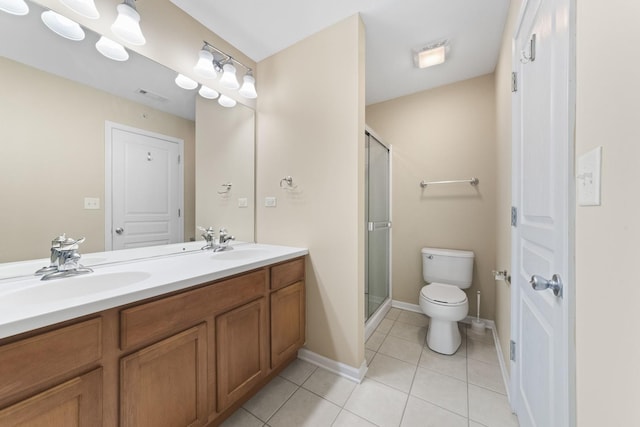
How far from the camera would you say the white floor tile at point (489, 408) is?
1.23 metres

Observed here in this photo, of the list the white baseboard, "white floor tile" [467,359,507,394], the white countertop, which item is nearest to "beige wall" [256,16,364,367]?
the white baseboard

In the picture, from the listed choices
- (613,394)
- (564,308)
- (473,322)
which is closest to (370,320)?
(473,322)

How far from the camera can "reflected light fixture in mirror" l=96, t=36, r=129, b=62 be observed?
47.9 inches

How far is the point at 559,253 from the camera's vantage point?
0.73m

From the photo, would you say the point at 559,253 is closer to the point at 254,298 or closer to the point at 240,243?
the point at 254,298

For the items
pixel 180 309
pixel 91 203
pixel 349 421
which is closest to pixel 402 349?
pixel 349 421

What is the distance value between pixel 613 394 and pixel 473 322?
201 centimetres

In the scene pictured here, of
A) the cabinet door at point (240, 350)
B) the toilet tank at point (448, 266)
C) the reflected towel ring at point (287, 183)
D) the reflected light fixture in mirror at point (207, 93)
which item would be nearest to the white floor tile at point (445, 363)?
the toilet tank at point (448, 266)

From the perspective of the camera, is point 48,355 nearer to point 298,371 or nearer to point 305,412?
point 305,412

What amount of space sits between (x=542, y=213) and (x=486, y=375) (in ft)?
4.35

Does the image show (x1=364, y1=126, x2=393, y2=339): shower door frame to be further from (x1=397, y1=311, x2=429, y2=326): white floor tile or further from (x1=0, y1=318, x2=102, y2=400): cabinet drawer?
(x1=0, y1=318, x2=102, y2=400): cabinet drawer

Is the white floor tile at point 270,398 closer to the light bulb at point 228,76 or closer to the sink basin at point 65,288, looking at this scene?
the sink basin at point 65,288

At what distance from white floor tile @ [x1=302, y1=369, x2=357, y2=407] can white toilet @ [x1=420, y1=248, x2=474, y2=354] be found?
2.63ft

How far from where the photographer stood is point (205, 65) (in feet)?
5.26
